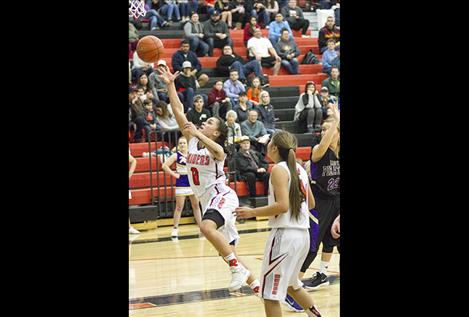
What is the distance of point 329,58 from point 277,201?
12936mm

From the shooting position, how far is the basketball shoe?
8.32 m

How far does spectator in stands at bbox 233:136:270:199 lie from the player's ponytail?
315 inches

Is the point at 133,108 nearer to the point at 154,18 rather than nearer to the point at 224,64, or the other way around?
the point at 224,64

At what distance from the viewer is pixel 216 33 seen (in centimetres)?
1761

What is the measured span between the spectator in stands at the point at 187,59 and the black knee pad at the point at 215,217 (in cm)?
851

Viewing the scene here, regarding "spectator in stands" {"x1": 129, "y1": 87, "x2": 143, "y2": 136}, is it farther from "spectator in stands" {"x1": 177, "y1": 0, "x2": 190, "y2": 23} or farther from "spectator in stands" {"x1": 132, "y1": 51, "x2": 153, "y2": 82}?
"spectator in stands" {"x1": 177, "y1": 0, "x2": 190, "y2": 23}

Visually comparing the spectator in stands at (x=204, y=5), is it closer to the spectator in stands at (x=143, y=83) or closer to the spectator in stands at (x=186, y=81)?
the spectator in stands at (x=186, y=81)

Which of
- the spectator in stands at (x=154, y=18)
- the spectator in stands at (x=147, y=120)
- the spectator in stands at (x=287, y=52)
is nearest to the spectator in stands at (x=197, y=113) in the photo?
the spectator in stands at (x=147, y=120)

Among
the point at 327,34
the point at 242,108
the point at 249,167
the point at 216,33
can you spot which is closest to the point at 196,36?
the point at 216,33

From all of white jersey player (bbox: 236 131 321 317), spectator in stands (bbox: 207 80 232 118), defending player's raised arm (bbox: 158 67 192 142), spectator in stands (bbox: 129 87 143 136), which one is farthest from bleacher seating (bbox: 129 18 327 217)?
white jersey player (bbox: 236 131 321 317)

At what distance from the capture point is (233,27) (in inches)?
758

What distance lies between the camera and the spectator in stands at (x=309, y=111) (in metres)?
15.9
